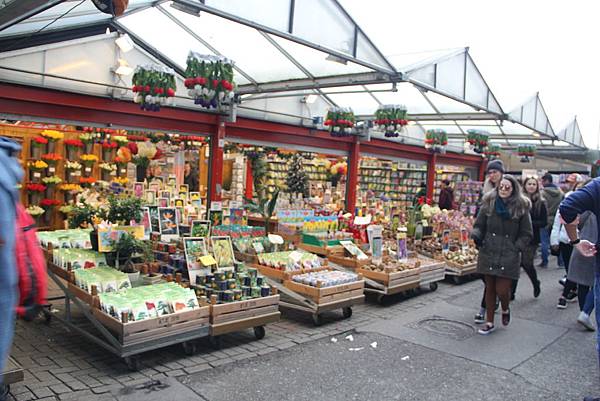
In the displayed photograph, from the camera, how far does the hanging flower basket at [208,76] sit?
611 centimetres

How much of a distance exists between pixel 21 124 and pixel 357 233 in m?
7.25

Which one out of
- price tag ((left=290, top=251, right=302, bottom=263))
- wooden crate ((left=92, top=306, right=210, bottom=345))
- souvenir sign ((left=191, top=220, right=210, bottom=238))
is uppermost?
souvenir sign ((left=191, top=220, right=210, bottom=238))

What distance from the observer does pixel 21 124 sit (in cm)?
1023

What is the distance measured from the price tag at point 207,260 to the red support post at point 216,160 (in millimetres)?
4947

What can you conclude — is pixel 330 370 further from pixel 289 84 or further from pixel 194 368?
pixel 289 84

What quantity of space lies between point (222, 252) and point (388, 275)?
96.7 inches

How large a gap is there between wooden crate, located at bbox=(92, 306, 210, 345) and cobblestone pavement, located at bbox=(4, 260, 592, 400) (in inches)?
12.1

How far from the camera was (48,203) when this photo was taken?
10.3 m

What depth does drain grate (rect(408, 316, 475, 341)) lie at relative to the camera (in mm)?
5688

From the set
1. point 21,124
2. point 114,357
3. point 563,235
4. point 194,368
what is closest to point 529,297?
point 563,235

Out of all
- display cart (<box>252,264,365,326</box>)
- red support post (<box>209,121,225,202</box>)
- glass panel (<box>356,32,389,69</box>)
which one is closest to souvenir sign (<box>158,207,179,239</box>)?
display cart (<box>252,264,365,326</box>)

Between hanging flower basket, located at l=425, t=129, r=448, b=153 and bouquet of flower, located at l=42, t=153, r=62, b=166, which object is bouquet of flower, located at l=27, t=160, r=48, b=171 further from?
hanging flower basket, located at l=425, t=129, r=448, b=153

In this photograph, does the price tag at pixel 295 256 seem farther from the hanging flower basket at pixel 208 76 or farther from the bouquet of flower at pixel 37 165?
the bouquet of flower at pixel 37 165

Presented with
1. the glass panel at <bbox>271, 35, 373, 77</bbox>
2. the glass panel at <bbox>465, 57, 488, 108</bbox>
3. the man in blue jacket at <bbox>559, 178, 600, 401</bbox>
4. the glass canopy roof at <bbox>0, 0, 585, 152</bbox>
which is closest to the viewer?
the man in blue jacket at <bbox>559, 178, 600, 401</bbox>
